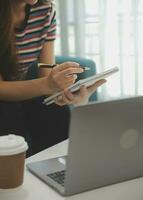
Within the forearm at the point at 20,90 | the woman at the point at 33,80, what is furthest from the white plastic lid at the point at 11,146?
the forearm at the point at 20,90

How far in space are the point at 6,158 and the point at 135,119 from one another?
0.94ft

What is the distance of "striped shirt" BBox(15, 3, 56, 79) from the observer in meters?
1.72

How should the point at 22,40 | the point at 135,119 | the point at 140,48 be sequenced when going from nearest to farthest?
the point at 135,119 → the point at 22,40 → the point at 140,48

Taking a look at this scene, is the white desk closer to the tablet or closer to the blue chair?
the tablet


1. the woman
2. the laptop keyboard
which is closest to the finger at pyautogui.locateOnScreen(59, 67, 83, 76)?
the woman

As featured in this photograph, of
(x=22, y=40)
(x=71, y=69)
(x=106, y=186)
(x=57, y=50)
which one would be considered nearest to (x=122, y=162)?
(x=106, y=186)

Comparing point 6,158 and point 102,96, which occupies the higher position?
point 6,158

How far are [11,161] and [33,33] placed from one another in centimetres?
99

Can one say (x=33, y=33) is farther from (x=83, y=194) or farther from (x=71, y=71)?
(x=83, y=194)

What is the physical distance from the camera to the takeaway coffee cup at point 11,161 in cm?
86

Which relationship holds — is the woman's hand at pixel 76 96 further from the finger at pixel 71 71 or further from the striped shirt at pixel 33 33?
the striped shirt at pixel 33 33

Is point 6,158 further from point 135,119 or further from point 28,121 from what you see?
point 28,121

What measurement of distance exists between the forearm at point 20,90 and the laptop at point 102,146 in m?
0.58

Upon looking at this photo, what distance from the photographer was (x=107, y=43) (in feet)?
8.30
